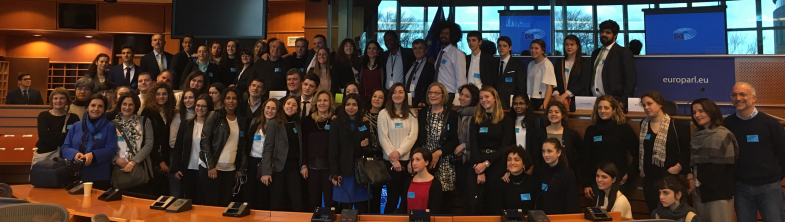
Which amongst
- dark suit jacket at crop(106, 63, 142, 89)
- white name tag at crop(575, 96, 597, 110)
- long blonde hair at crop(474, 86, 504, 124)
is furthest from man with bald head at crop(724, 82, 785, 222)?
dark suit jacket at crop(106, 63, 142, 89)

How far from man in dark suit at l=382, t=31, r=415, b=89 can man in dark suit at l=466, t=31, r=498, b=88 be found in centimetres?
65

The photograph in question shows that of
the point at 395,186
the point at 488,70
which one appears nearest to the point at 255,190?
the point at 395,186

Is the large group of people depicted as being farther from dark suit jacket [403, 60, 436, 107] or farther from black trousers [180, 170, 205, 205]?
dark suit jacket [403, 60, 436, 107]

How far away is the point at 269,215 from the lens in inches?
130

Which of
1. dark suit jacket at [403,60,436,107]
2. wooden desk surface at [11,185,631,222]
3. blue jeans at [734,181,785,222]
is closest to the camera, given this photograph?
wooden desk surface at [11,185,631,222]

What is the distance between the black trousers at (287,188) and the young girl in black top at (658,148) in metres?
2.60

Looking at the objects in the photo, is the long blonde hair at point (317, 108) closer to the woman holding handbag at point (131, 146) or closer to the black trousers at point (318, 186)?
the black trousers at point (318, 186)

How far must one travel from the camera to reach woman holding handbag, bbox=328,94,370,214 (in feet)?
14.7

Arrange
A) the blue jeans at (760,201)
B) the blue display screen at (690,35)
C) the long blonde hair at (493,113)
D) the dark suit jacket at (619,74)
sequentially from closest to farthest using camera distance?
the blue jeans at (760,201)
the long blonde hair at (493,113)
the dark suit jacket at (619,74)
the blue display screen at (690,35)

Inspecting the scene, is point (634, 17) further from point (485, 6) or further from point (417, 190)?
point (417, 190)

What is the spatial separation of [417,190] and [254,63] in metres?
2.64

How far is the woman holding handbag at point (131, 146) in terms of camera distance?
Answer: 4.64m

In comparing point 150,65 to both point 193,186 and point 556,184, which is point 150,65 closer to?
point 193,186

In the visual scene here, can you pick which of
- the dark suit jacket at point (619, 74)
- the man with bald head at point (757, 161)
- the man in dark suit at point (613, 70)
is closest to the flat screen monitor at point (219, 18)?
the man in dark suit at point (613, 70)
